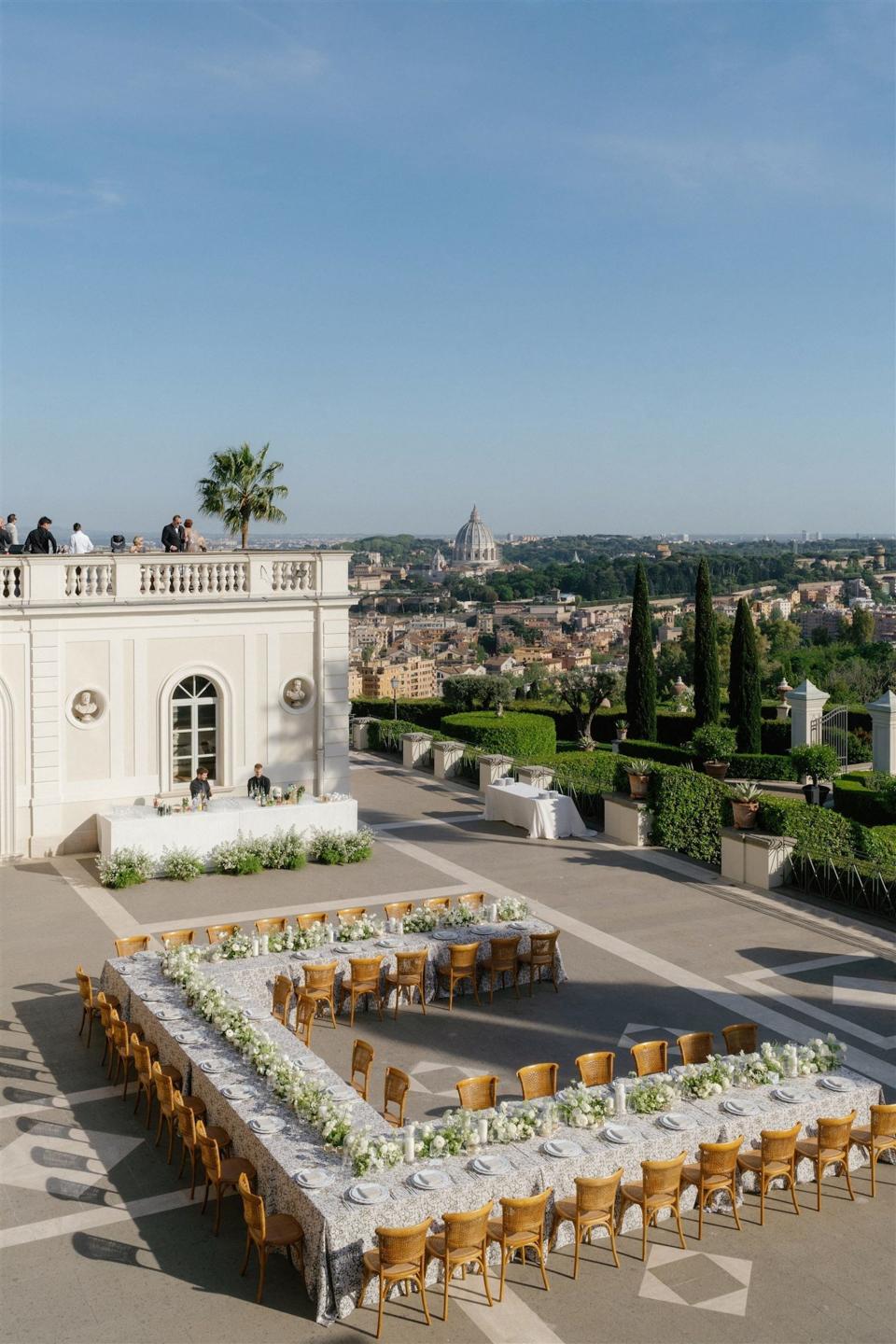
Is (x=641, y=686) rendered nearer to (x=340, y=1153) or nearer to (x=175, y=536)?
(x=175, y=536)

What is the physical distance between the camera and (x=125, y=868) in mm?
18766

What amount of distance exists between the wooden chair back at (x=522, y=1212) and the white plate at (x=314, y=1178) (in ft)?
4.16

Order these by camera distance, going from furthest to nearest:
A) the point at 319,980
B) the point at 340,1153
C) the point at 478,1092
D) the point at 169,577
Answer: the point at 169,577, the point at 319,980, the point at 478,1092, the point at 340,1153

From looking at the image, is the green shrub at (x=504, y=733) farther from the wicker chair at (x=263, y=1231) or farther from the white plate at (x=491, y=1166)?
the wicker chair at (x=263, y=1231)

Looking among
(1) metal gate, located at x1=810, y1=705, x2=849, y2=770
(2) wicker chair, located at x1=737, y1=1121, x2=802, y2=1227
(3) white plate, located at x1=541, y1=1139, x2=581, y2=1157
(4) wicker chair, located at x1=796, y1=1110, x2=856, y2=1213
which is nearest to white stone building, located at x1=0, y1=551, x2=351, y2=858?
(3) white plate, located at x1=541, y1=1139, x2=581, y2=1157

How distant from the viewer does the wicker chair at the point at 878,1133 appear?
10016 millimetres

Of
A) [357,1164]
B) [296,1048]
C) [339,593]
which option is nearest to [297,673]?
[339,593]

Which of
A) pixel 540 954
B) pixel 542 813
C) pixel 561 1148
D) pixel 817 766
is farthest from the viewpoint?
pixel 817 766

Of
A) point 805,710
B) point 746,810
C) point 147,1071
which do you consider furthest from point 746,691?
point 147,1071

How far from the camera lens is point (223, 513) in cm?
2814

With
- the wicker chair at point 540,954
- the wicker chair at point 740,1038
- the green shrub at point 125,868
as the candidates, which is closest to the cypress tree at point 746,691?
the green shrub at point 125,868

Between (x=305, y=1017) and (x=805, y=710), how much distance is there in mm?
24882

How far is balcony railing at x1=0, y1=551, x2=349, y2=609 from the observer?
20.0 meters

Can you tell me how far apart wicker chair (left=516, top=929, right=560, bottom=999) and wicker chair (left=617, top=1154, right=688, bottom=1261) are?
Result: 510 cm
